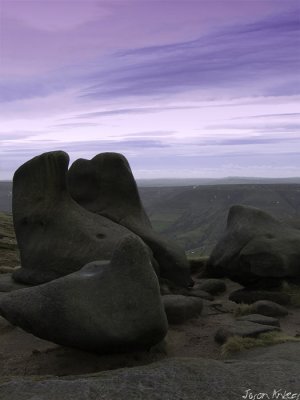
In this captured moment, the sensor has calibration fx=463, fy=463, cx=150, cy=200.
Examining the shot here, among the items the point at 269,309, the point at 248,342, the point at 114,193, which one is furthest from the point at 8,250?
the point at 248,342

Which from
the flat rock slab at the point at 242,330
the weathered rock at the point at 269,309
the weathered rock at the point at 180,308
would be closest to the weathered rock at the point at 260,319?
the flat rock slab at the point at 242,330

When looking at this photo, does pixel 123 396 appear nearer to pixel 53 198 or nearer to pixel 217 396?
pixel 217 396

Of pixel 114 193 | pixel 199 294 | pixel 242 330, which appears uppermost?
pixel 114 193

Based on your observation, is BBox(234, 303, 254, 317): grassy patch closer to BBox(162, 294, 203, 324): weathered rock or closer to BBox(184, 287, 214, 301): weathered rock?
BBox(162, 294, 203, 324): weathered rock

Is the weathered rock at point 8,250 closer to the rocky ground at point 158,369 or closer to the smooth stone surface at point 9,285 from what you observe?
the smooth stone surface at point 9,285

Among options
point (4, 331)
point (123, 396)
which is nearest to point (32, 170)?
point (4, 331)

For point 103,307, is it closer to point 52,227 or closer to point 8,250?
point 52,227

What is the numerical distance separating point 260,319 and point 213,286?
6581 mm

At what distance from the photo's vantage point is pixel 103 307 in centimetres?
1377

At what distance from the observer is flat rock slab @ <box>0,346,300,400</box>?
10.1m

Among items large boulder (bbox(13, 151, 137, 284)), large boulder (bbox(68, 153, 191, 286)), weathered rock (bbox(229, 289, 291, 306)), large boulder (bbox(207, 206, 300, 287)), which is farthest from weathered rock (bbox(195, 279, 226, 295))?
large boulder (bbox(13, 151, 137, 284))

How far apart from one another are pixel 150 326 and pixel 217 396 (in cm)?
406

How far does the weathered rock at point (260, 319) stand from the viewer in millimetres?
17600

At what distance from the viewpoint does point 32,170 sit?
73.2 ft
